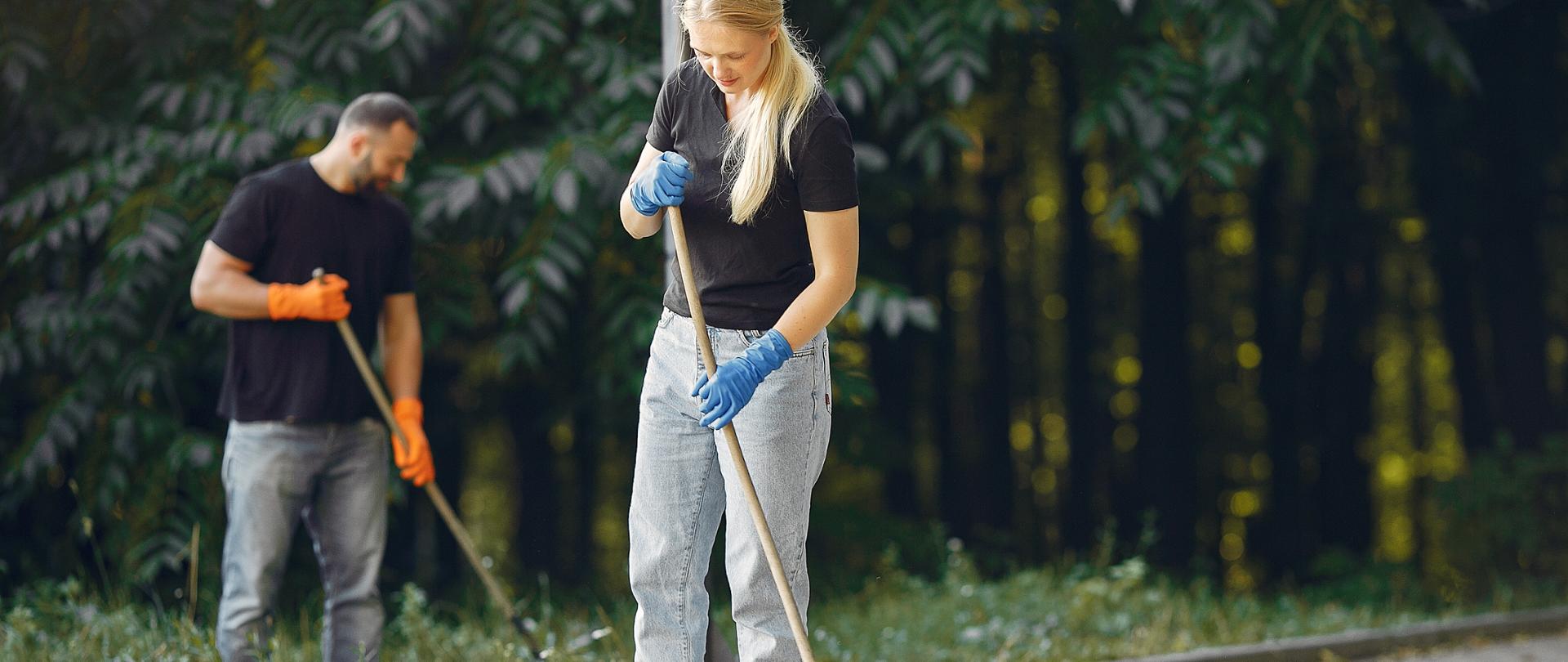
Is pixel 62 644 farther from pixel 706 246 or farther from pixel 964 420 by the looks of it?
pixel 964 420

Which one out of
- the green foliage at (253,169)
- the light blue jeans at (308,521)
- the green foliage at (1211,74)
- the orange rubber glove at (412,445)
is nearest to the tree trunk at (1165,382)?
the green foliage at (1211,74)

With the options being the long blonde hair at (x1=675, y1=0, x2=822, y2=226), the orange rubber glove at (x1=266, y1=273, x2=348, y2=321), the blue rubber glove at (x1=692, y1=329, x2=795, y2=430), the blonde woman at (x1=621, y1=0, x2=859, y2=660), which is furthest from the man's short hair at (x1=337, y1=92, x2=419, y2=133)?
the blue rubber glove at (x1=692, y1=329, x2=795, y2=430)

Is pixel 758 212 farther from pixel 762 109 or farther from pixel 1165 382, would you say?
pixel 1165 382

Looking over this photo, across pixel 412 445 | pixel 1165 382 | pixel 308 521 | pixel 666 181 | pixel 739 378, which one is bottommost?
pixel 1165 382

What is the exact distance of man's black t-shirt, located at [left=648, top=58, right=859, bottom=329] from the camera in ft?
8.95

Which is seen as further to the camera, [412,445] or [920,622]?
[920,622]

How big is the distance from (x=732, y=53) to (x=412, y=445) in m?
1.99

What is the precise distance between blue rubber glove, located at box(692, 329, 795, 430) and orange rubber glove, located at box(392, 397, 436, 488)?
1.69m

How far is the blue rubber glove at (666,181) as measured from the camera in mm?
A: 2779

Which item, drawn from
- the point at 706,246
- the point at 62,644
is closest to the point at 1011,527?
the point at 62,644

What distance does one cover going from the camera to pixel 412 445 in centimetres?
414

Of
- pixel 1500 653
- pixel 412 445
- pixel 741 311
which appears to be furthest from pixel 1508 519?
pixel 741 311

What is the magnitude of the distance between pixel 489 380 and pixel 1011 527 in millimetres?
4986

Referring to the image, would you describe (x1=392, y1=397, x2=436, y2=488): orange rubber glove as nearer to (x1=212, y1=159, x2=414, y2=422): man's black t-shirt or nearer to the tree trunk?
(x1=212, y1=159, x2=414, y2=422): man's black t-shirt
